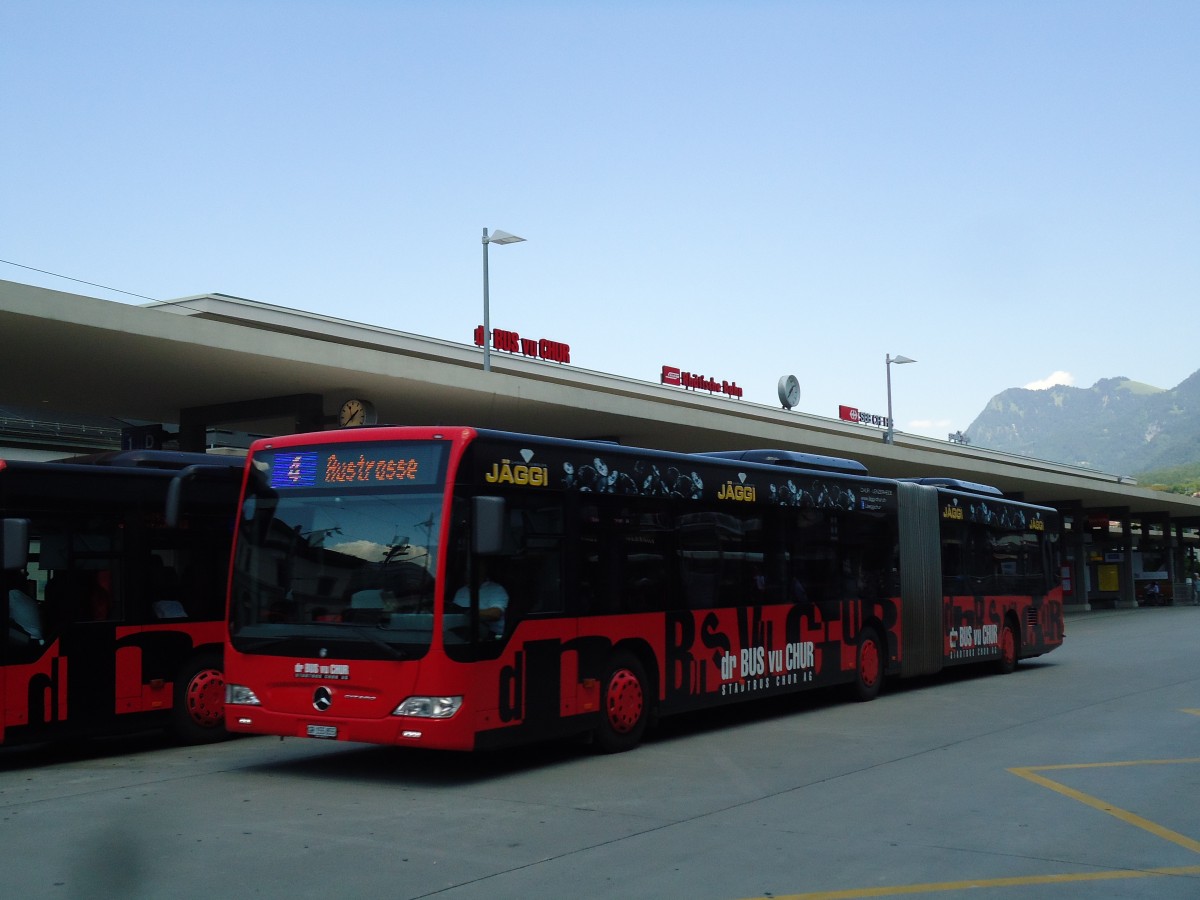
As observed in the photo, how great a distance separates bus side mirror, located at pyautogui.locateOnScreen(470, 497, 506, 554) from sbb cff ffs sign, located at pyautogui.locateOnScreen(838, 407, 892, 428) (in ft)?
182

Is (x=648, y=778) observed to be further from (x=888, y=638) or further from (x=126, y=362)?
(x=126, y=362)

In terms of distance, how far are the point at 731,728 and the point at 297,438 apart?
5.84m

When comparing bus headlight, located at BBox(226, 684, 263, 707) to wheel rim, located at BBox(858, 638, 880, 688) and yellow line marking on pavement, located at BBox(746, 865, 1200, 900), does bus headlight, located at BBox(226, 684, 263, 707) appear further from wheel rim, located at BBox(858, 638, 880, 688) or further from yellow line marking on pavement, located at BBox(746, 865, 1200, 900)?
wheel rim, located at BBox(858, 638, 880, 688)

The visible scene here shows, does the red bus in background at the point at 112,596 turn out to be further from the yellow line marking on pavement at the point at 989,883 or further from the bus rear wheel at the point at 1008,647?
the bus rear wheel at the point at 1008,647

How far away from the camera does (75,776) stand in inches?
418

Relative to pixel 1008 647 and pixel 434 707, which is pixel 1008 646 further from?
pixel 434 707

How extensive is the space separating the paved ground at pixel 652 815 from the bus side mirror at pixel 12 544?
5.89 feet

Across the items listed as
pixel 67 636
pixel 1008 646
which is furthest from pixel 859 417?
pixel 67 636

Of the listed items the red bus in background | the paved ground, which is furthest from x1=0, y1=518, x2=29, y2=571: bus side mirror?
the paved ground

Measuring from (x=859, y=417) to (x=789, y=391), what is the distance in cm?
1229

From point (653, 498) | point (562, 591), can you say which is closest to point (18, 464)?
point (562, 591)

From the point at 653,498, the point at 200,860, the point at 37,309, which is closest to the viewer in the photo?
the point at 200,860

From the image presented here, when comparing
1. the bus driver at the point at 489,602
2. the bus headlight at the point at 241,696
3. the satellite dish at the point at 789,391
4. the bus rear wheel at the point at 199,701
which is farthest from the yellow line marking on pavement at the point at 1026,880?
the satellite dish at the point at 789,391

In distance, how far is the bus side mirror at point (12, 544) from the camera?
10203 millimetres
